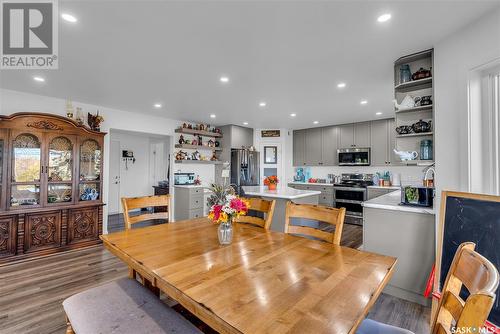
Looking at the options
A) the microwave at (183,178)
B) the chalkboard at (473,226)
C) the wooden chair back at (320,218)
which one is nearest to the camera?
the chalkboard at (473,226)

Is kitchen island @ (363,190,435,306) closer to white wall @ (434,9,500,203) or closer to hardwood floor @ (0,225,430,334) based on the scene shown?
hardwood floor @ (0,225,430,334)

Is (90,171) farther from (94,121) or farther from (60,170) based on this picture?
(94,121)

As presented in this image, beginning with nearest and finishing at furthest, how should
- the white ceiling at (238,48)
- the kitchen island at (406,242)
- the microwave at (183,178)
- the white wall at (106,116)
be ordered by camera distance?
the white ceiling at (238,48)
the kitchen island at (406,242)
the white wall at (106,116)
the microwave at (183,178)

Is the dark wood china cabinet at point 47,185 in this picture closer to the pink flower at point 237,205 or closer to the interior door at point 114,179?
the interior door at point 114,179

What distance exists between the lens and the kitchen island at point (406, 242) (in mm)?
2174

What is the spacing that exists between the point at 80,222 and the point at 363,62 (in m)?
4.65

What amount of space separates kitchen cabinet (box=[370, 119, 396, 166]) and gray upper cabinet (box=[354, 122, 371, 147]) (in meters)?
0.09

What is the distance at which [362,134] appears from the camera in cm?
558

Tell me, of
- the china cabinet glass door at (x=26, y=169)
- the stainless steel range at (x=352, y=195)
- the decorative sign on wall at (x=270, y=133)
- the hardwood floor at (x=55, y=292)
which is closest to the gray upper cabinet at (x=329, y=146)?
the stainless steel range at (x=352, y=195)

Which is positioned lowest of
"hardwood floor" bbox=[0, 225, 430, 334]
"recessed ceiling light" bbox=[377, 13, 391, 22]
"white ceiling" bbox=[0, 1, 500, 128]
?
"hardwood floor" bbox=[0, 225, 430, 334]

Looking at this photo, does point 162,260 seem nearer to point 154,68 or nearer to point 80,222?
point 154,68

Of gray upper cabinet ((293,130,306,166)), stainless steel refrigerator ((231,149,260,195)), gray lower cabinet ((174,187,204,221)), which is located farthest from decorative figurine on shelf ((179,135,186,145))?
gray upper cabinet ((293,130,306,166))

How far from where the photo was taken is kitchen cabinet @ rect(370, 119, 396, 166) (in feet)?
16.9

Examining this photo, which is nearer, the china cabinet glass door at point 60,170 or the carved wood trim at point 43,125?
the carved wood trim at point 43,125
